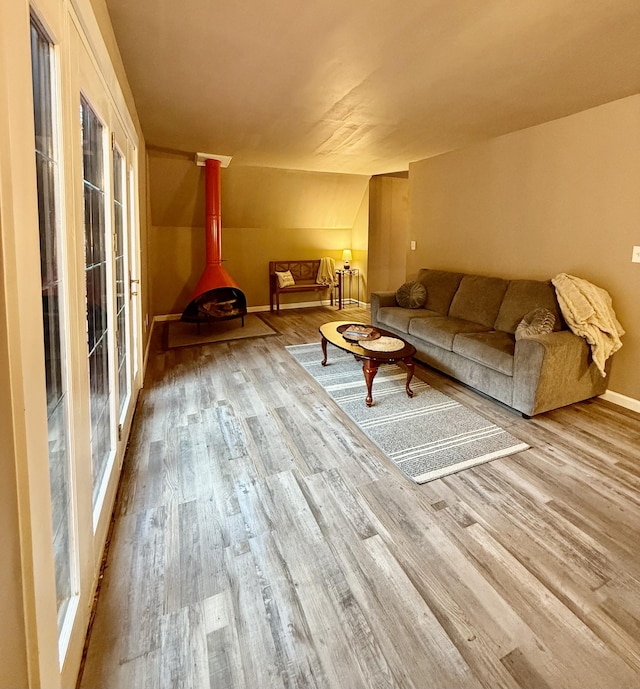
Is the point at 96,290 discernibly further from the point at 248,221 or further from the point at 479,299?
the point at 248,221

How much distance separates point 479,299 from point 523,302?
20.1 inches

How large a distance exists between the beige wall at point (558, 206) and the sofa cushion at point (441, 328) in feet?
2.40

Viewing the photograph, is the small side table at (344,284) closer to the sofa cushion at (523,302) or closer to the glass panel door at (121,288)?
the sofa cushion at (523,302)

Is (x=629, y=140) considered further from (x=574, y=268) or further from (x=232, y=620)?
(x=232, y=620)

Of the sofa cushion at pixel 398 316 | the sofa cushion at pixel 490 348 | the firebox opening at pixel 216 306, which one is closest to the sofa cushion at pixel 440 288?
the sofa cushion at pixel 398 316

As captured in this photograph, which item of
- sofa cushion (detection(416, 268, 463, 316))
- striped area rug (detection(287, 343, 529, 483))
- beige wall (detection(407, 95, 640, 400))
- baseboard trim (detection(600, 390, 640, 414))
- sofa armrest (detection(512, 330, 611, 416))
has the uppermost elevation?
beige wall (detection(407, 95, 640, 400))

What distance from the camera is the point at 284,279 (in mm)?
6648

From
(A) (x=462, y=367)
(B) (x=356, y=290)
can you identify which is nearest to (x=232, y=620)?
(A) (x=462, y=367)

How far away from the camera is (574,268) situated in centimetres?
338

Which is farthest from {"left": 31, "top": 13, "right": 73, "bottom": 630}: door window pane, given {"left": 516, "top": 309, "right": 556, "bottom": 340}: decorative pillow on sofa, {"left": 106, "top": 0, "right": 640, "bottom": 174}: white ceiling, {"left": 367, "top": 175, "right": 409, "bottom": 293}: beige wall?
{"left": 367, "top": 175, "right": 409, "bottom": 293}: beige wall

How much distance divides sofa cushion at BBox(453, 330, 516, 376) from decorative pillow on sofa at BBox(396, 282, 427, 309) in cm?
114

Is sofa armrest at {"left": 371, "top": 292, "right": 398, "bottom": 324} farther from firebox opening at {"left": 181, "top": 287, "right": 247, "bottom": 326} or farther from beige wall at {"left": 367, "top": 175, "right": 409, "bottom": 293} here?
beige wall at {"left": 367, "top": 175, "right": 409, "bottom": 293}

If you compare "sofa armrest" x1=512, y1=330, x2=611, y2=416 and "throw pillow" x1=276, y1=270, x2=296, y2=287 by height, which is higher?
"throw pillow" x1=276, y1=270, x2=296, y2=287

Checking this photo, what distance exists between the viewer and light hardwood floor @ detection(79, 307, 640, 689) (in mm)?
1222
